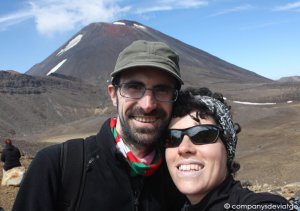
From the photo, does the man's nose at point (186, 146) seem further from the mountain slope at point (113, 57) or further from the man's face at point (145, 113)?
the mountain slope at point (113, 57)

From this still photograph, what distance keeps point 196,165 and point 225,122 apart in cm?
29

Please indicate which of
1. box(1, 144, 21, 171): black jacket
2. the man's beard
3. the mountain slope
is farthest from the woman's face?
the mountain slope

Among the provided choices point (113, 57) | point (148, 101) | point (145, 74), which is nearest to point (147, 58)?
point (145, 74)

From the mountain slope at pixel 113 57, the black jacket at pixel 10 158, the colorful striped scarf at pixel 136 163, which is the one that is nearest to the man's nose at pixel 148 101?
the colorful striped scarf at pixel 136 163

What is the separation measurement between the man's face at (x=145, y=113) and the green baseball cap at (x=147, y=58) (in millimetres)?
88

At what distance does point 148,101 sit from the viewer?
2.70m

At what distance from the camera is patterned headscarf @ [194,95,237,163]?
8.35 ft

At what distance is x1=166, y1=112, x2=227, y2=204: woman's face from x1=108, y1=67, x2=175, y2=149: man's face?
0.43ft

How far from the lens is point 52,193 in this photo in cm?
243

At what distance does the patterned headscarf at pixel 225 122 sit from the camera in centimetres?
255

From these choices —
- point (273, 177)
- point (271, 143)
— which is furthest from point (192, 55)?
point (273, 177)

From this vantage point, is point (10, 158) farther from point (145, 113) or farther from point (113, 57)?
point (113, 57)

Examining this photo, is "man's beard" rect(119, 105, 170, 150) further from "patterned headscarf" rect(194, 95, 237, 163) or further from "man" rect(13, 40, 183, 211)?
"patterned headscarf" rect(194, 95, 237, 163)

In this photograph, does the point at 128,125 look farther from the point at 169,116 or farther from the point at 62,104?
the point at 62,104
